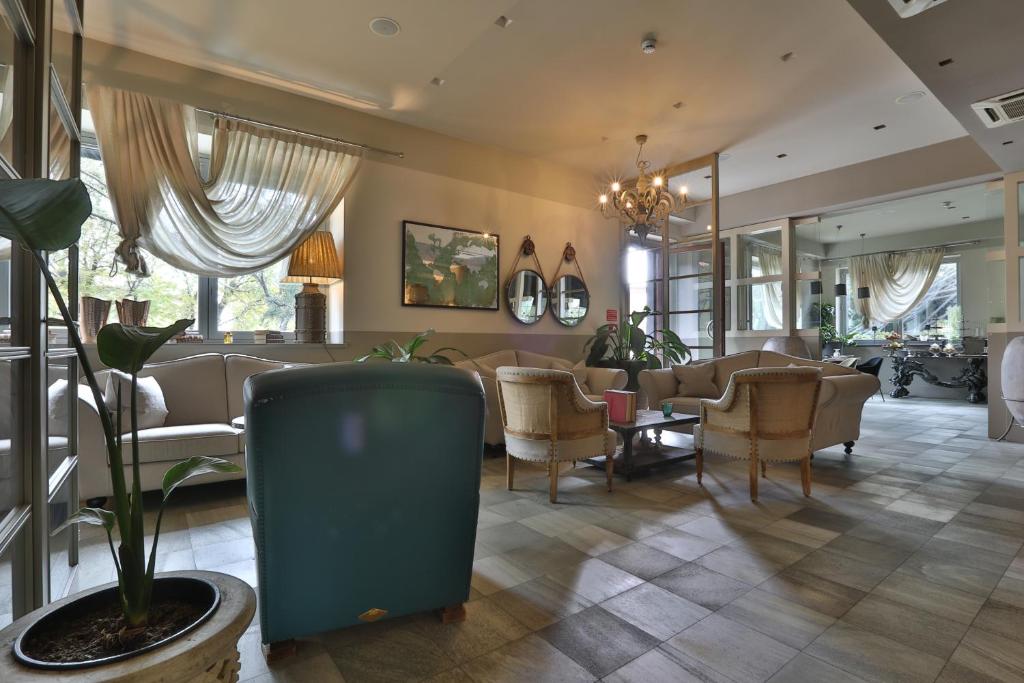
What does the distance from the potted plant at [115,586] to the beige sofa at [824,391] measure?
3.76 metres

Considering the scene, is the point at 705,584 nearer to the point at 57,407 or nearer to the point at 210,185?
the point at 57,407

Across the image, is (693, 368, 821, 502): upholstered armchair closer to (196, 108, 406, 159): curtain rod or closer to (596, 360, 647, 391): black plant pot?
(596, 360, 647, 391): black plant pot

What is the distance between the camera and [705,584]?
2.08m

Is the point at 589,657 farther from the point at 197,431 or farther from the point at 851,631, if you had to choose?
the point at 197,431

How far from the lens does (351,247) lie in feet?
15.1

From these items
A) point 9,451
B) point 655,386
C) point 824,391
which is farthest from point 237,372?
point 824,391

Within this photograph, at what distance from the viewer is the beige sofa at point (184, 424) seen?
2809 mm

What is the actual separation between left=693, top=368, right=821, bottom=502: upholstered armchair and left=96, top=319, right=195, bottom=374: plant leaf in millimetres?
3043

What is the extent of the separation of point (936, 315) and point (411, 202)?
35.1 feet

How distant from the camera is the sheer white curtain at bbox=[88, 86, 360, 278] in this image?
11.5 feet

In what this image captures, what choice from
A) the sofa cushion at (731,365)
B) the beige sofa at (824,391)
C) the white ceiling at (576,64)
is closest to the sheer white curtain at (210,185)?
the white ceiling at (576,64)

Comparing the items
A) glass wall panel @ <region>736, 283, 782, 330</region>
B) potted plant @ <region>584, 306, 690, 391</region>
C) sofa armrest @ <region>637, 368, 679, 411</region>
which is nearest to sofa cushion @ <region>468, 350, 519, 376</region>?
potted plant @ <region>584, 306, 690, 391</region>

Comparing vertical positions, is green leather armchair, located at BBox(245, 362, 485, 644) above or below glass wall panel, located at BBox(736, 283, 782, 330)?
below

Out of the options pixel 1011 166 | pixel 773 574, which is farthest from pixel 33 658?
pixel 1011 166
